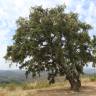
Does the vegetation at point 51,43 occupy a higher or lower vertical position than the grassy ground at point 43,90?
higher

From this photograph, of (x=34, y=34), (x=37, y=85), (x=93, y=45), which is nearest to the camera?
(x=34, y=34)

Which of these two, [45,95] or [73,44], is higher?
[73,44]

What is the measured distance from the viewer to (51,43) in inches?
1394

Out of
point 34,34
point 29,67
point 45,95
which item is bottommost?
point 45,95

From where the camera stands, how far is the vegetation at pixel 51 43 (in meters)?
34.8

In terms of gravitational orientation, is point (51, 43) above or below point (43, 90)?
above

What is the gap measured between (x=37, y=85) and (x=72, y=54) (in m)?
7.58

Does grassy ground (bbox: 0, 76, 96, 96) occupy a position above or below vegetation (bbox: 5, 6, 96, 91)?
below

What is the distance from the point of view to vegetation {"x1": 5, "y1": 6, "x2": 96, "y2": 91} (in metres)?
34.8

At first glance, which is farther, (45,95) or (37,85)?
(37,85)

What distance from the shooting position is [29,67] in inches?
1389

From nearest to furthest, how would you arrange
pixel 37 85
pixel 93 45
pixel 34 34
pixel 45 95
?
pixel 45 95, pixel 34 34, pixel 93 45, pixel 37 85

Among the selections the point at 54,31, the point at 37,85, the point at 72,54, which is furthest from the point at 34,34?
the point at 37,85

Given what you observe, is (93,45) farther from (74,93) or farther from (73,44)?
(74,93)
